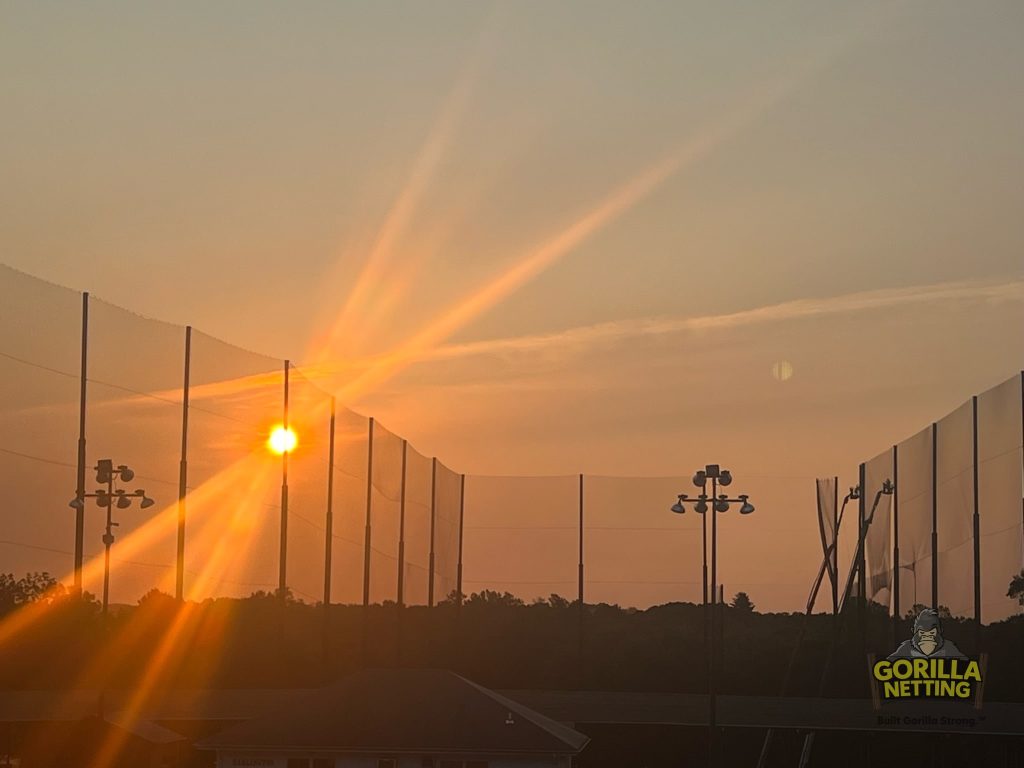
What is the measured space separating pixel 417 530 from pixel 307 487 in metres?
10.0

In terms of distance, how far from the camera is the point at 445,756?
36000 millimetres

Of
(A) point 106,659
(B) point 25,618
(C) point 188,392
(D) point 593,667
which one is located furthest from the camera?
(D) point 593,667

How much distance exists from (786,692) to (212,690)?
21245 millimetres

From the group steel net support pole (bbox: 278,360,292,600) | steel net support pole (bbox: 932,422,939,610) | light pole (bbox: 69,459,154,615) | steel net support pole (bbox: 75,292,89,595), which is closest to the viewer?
light pole (bbox: 69,459,154,615)

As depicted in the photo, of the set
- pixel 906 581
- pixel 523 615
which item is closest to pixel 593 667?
pixel 523 615

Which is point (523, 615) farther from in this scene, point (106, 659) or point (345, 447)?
point (106, 659)

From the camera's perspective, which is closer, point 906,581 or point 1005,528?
point 1005,528

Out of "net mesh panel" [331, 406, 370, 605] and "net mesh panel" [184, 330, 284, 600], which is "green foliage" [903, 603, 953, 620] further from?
"net mesh panel" [184, 330, 284, 600]

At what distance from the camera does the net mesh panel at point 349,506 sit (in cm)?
5569

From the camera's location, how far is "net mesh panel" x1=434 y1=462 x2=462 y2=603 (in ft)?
211

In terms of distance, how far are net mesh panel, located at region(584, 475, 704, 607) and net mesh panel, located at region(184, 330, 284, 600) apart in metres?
16.9

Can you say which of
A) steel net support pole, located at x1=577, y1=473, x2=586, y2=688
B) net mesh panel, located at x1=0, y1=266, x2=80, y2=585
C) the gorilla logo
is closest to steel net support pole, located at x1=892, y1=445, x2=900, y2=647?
the gorilla logo

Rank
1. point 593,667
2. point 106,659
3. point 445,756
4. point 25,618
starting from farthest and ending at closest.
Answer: point 593,667 → point 106,659 → point 25,618 → point 445,756

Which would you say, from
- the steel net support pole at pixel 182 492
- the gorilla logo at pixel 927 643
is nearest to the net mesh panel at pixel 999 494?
the gorilla logo at pixel 927 643
